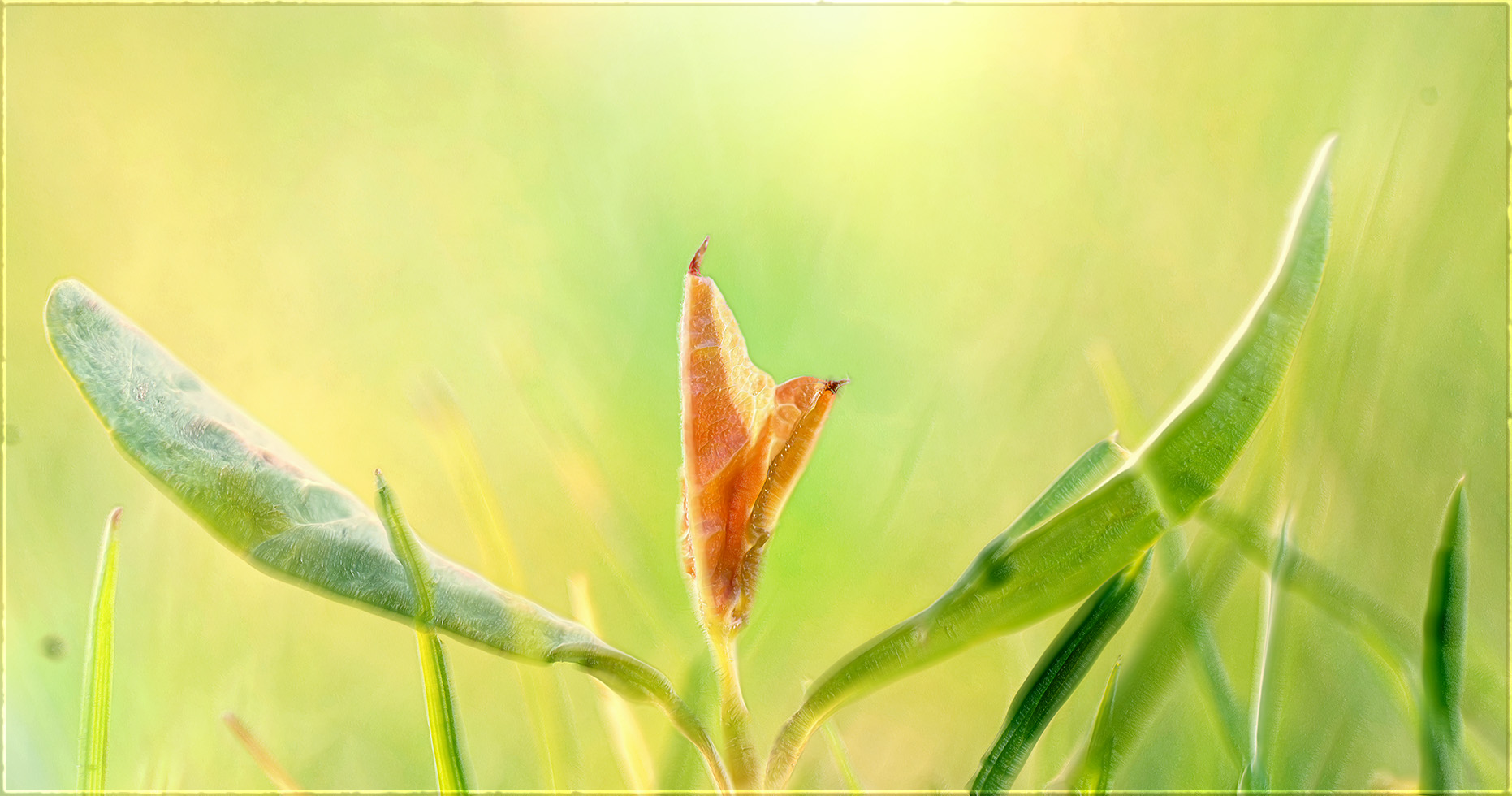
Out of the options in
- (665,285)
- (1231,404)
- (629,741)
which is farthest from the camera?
(665,285)

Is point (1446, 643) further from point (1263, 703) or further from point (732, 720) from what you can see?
point (732, 720)

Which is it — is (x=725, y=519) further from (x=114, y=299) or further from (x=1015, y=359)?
(x=114, y=299)

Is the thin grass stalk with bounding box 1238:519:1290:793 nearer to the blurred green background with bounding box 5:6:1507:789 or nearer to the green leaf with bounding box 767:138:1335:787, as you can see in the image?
the green leaf with bounding box 767:138:1335:787

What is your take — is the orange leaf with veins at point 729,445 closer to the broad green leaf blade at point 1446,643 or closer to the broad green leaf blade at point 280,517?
the broad green leaf blade at point 280,517

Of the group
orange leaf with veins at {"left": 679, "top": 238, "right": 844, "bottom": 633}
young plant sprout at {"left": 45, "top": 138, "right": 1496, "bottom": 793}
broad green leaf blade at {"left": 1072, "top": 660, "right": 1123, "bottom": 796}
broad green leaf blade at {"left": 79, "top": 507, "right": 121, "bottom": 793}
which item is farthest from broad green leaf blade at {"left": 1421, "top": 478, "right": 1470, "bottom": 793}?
broad green leaf blade at {"left": 79, "top": 507, "right": 121, "bottom": 793}

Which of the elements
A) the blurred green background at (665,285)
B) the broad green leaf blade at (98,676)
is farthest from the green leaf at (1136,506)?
the blurred green background at (665,285)

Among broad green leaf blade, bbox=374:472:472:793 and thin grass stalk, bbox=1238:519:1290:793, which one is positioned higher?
broad green leaf blade, bbox=374:472:472:793

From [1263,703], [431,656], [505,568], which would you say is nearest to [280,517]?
[431,656]

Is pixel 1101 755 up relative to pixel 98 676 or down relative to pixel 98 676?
down
